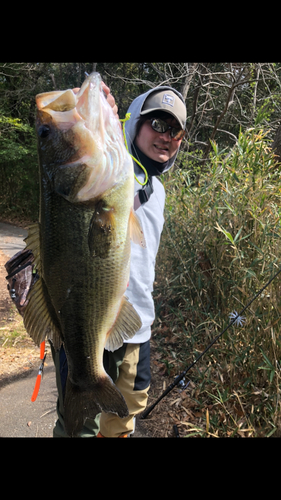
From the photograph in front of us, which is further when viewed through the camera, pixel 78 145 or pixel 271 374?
pixel 271 374

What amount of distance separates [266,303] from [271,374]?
1.82ft

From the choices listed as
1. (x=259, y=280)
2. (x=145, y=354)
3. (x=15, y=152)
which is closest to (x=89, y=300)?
(x=145, y=354)

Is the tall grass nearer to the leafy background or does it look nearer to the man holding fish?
the leafy background

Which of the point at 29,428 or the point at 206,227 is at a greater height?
the point at 206,227

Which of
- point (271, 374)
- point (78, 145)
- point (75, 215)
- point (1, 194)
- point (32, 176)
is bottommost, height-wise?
point (1, 194)

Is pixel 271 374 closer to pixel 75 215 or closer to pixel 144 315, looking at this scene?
pixel 144 315

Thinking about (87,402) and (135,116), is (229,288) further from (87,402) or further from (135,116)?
(87,402)

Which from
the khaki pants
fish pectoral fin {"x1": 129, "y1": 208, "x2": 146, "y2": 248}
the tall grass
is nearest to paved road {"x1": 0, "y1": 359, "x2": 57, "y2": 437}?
the khaki pants

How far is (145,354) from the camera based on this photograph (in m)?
2.03

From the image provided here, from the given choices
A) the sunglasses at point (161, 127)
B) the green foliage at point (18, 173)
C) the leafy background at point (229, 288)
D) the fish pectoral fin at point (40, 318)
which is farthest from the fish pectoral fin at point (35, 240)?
the green foliage at point (18, 173)

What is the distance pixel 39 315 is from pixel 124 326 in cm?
37

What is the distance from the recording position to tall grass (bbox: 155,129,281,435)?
260 centimetres

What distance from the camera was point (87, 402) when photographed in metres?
1.41

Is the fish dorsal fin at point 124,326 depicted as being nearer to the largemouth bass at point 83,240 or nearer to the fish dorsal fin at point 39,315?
the largemouth bass at point 83,240
